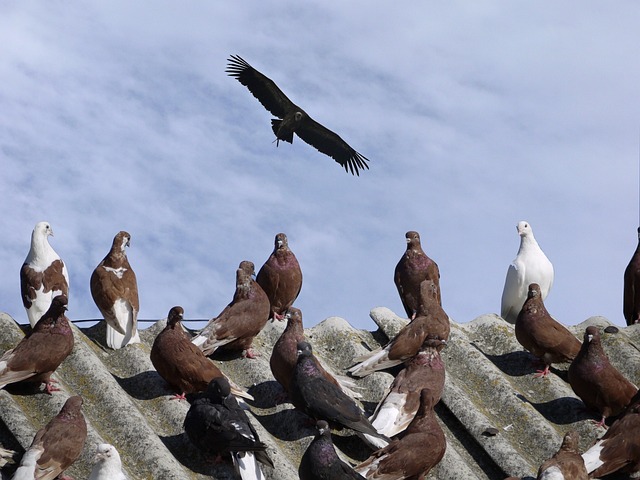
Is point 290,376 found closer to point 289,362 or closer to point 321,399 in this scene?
point 289,362

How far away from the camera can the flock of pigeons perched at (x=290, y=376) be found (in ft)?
22.3

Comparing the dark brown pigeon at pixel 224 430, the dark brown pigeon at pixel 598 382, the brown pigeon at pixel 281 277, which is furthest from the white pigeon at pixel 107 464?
the brown pigeon at pixel 281 277

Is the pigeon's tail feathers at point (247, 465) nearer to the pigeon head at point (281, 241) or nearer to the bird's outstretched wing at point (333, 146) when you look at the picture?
the pigeon head at point (281, 241)

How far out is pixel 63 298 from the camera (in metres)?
8.12

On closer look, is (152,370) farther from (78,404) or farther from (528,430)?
(528,430)

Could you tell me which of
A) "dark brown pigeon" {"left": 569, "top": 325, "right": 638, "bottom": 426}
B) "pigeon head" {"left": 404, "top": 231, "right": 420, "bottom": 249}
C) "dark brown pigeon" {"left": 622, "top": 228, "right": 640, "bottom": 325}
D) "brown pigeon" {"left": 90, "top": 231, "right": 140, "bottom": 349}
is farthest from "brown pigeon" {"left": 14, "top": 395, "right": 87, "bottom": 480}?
"dark brown pigeon" {"left": 622, "top": 228, "right": 640, "bottom": 325}

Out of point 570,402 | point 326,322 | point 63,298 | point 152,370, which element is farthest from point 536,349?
point 63,298

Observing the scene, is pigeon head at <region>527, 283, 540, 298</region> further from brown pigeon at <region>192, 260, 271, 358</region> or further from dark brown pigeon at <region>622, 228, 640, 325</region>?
brown pigeon at <region>192, 260, 271, 358</region>

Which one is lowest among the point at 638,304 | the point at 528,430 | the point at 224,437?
the point at 224,437

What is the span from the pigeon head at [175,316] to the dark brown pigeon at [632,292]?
13.1 ft

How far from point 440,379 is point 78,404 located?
90.3 inches

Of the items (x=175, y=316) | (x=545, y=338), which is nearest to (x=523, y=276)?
(x=545, y=338)

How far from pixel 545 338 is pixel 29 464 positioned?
3.69m

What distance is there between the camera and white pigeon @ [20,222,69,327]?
9.30m
